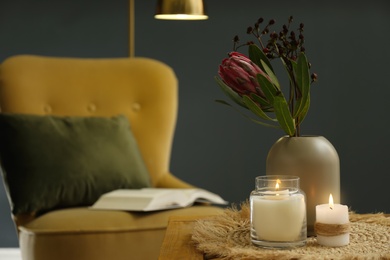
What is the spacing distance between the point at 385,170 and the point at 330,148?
8.26 ft

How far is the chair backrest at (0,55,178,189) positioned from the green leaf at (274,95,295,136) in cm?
153

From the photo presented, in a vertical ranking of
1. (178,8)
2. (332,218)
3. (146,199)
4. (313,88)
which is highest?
(178,8)

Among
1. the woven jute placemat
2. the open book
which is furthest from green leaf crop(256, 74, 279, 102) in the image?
the open book

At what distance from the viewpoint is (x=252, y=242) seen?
4.59 feet

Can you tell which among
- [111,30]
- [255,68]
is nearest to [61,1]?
[111,30]

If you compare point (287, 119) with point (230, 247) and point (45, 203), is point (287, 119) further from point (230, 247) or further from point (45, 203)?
point (45, 203)

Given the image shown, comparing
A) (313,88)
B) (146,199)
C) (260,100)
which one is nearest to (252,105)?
(260,100)

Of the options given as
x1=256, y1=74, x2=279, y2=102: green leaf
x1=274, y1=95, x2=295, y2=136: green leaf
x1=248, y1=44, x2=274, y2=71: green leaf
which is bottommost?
x1=274, y1=95, x2=295, y2=136: green leaf

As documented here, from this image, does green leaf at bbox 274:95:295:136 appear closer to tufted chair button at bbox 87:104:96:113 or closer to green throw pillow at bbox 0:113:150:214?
green throw pillow at bbox 0:113:150:214

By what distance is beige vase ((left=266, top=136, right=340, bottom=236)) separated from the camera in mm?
1462

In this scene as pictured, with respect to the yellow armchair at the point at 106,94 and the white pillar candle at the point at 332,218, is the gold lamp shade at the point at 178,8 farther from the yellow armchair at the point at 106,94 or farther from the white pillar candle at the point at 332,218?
the white pillar candle at the point at 332,218

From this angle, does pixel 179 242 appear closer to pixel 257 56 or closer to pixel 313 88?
pixel 257 56

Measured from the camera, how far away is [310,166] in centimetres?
146

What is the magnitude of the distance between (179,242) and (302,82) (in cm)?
40
